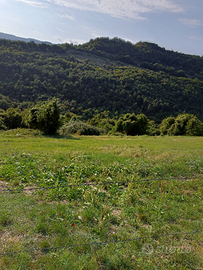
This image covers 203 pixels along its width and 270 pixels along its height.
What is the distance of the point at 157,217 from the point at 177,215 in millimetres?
686

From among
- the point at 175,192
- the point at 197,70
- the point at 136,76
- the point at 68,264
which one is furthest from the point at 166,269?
the point at 197,70

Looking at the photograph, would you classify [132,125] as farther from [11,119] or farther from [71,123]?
[11,119]

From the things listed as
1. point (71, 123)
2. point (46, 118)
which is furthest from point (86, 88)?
point (46, 118)

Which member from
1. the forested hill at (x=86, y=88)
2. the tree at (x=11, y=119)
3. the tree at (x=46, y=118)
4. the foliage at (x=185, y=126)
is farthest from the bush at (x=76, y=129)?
the forested hill at (x=86, y=88)

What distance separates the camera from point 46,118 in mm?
22438

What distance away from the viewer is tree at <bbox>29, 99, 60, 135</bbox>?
2248cm

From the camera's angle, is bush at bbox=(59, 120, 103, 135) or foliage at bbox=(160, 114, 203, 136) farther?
foliage at bbox=(160, 114, 203, 136)

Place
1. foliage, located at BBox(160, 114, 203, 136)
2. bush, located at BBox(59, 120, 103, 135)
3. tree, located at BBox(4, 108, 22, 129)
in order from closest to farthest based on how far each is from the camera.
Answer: bush, located at BBox(59, 120, 103, 135) < foliage, located at BBox(160, 114, 203, 136) < tree, located at BBox(4, 108, 22, 129)

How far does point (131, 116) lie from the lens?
43938 mm

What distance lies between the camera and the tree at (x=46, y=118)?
885 inches

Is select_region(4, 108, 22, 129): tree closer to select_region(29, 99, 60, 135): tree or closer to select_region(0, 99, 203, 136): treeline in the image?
select_region(0, 99, 203, 136): treeline

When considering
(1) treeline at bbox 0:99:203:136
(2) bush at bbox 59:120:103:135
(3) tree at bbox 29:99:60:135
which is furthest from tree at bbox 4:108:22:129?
(3) tree at bbox 29:99:60:135

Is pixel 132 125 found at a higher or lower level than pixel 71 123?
higher

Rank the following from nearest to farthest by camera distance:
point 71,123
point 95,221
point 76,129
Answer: point 95,221 → point 76,129 → point 71,123
